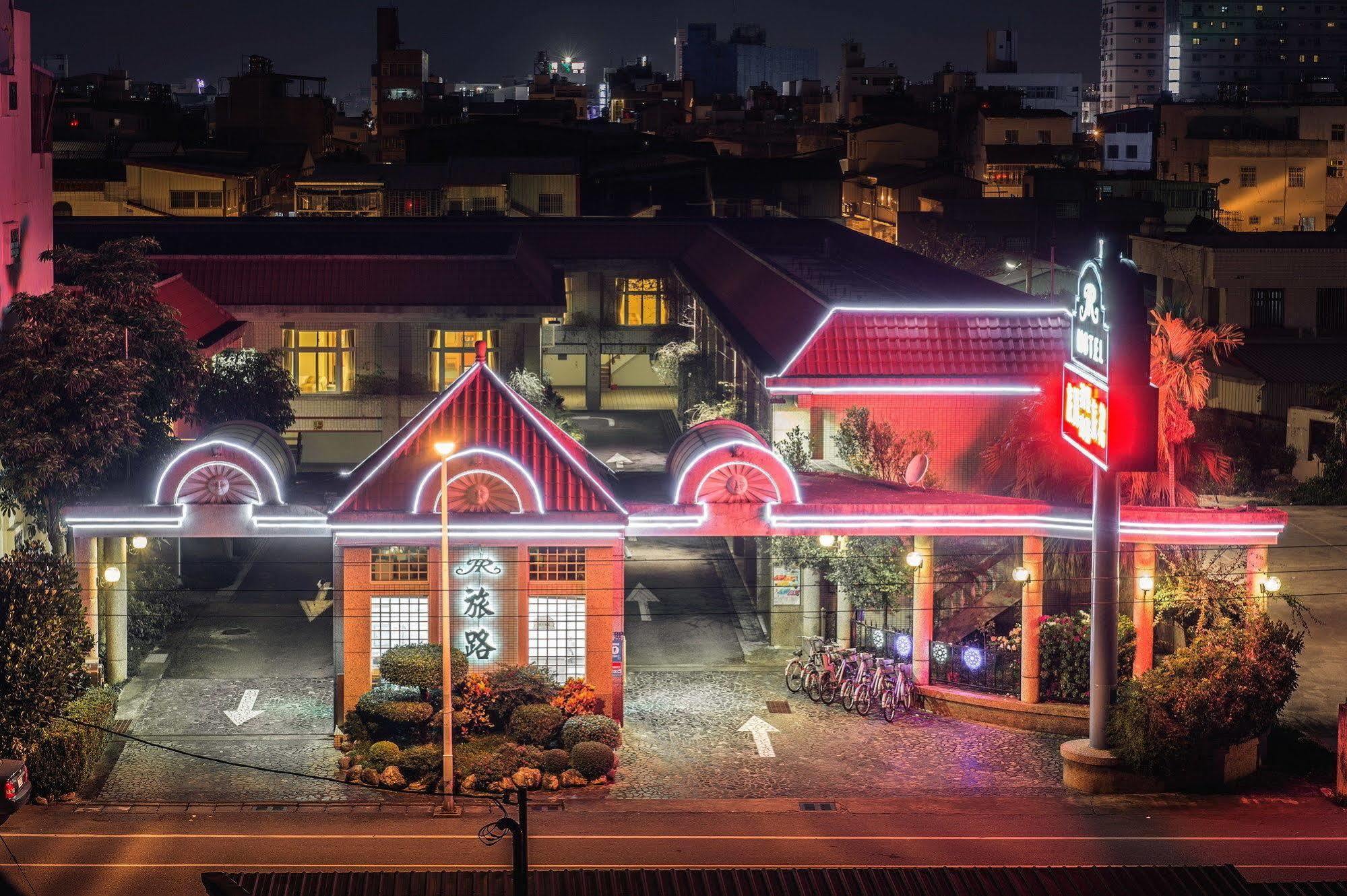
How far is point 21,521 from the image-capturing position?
47.6m

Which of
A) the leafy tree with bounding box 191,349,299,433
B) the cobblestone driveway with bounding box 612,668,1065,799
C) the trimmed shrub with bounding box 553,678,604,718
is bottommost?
the cobblestone driveway with bounding box 612,668,1065,799

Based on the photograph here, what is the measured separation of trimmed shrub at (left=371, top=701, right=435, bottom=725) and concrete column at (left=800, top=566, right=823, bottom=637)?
12.1 metres

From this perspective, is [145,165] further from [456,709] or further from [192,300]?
[456,709]

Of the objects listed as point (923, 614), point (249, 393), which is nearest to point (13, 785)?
point (923, 614)

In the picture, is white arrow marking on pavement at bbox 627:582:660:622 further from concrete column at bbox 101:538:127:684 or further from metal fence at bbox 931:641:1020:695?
concrete column at bbox 101:538:127:684

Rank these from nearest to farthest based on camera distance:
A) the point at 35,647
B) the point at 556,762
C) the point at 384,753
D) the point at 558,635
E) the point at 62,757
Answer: the point at 35,647 → the point at 62,757 → the point at 556,762 → the point at 384,753 → the point at 558,635

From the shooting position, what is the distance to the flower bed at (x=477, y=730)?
39.1 m

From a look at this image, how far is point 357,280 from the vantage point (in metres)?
72.5

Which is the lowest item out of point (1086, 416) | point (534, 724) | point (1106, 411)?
point (534, 724)

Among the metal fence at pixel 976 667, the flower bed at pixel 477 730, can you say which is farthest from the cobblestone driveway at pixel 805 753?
the metal fence at pixel 976 667

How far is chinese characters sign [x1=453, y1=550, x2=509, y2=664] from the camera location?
42.6 m

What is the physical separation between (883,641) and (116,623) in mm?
18838

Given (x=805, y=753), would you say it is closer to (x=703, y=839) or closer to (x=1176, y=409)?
(x=703, y=839)

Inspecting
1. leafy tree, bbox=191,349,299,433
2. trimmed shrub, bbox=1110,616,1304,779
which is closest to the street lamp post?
trimmed shrub, bbox=1110,616,1304,779
